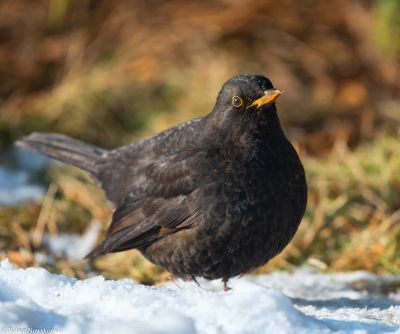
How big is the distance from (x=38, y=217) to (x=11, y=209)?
22 centimetres

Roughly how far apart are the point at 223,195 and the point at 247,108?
463 mm

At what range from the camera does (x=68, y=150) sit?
517 centimetres

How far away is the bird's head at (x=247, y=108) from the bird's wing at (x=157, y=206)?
238mm

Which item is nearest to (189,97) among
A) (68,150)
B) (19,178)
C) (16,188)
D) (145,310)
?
(19,178)

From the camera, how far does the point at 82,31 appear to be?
27.5ft

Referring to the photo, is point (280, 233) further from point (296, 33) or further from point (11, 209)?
point (296, 33)

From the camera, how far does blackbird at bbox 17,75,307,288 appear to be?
3.80 metres

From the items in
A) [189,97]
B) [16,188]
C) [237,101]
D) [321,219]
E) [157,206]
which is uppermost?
[237,101]

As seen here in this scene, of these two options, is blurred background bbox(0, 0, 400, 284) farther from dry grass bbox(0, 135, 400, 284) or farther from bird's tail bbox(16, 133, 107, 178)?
bird's tail bbox(16, 133, 107, 178)

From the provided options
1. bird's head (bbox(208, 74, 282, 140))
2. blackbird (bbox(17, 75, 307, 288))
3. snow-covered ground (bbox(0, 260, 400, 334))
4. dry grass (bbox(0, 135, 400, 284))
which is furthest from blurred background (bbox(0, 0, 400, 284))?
snow-covered ground (bbox(0, 260, 400, 334))

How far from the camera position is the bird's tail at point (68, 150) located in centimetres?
498

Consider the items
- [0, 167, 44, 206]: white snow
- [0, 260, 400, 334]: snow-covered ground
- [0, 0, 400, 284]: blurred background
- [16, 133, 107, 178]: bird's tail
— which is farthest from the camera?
[0, 167, 44, 206]: white snow

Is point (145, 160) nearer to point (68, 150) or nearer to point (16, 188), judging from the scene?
point (68, 150)

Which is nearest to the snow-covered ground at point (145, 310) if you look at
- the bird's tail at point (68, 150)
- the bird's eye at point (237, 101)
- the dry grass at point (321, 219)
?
the bird's eye at point (237, 101)
